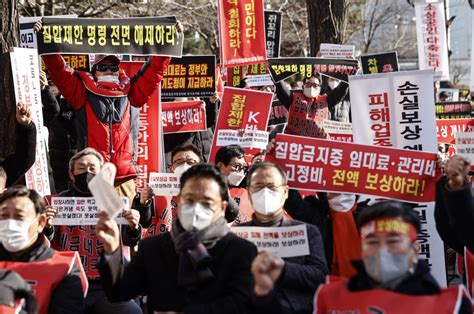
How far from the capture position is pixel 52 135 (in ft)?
29.5

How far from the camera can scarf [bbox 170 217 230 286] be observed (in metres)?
4.27

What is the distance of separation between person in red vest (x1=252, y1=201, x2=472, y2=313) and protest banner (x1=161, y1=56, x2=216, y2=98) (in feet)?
18.8

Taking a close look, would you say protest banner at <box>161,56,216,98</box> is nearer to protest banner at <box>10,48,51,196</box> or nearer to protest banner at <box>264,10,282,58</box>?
protest banner at <box>10,48,51,196</box>

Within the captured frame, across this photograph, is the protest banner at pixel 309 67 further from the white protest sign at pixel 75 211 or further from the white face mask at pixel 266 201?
the white face mask at pixel 266 201

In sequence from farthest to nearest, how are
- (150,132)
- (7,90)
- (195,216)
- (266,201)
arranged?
1. (150,132)
2. (7,90)
3. (266,201)
4. (195,216)

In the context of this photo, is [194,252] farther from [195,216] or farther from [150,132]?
[150,132]

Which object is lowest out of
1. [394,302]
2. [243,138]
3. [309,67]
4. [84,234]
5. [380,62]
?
[394,302]

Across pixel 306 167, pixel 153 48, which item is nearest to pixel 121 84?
pixel 153 48

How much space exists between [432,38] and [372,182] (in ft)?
44.1

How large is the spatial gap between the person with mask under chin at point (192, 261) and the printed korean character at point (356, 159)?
59.1 inches

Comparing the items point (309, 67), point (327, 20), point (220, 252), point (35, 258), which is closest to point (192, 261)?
point (220, 252)

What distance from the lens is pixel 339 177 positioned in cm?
586

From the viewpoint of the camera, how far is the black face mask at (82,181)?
19.8ft

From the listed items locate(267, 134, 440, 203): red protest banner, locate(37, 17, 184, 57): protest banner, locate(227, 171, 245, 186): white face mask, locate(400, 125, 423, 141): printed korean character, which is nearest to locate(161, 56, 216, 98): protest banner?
locate(37, 17, 184, 57): protest banner
